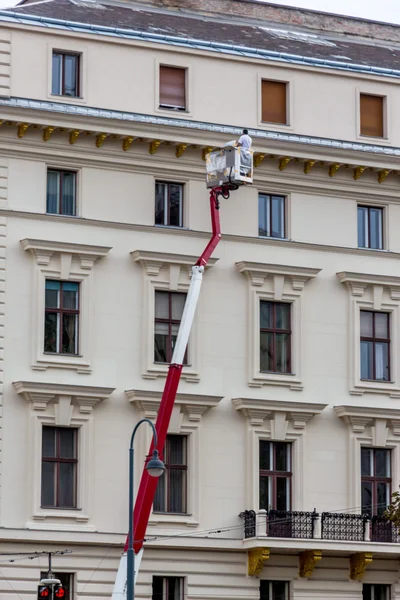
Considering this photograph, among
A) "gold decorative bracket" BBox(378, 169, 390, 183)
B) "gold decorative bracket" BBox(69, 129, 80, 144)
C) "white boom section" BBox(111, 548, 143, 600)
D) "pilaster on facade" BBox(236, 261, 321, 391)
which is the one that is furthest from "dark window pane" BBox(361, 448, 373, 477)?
"gold decorative bracket" BBox(69, 129, 80, 144)

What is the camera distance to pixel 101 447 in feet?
170

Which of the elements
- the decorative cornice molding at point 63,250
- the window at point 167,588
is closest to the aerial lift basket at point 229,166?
the decorative cornice molding at point 63,250

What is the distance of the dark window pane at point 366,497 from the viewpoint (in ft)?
180

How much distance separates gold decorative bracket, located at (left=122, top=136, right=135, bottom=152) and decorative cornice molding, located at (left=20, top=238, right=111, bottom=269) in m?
2.96

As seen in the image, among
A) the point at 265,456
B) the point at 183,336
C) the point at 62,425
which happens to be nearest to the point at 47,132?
the point at 183,336

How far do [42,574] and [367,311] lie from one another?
1293 centimetres

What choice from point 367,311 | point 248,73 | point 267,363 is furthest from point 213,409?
point 248,73

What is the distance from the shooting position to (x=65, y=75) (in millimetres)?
53406

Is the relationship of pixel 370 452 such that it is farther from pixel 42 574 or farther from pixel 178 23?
pixel 178 23

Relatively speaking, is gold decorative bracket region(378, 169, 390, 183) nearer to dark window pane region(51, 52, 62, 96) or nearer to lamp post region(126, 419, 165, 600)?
dark window pane region(51, 52, 62, 96)

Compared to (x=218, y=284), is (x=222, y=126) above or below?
above

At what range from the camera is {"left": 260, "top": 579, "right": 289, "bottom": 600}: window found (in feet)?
176

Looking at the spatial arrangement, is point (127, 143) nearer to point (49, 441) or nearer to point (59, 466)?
point (49, 441)

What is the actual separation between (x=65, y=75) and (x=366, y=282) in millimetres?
10871
